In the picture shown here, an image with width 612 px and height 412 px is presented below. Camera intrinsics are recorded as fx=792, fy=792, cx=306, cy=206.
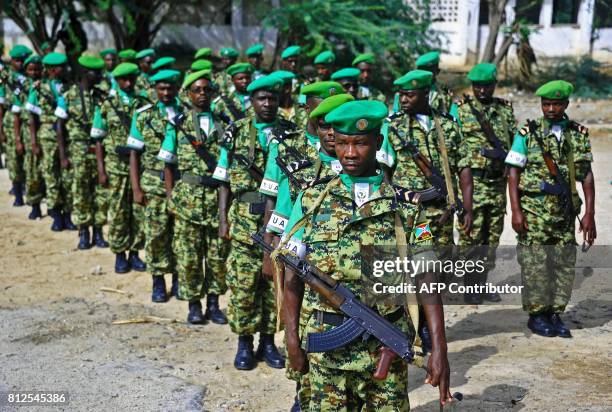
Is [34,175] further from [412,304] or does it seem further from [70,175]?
[412,304]

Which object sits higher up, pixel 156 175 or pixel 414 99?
pixel 414 99

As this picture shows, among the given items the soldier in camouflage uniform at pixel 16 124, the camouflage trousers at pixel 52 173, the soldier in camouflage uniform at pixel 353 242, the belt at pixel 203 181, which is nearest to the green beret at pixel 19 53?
the soldier in camouflage uniform at pixel 16 124

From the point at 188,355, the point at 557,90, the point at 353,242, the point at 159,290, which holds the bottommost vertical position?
the point at 159,290

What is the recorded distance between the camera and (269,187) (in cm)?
509

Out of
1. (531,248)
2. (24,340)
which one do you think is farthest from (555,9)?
(24,340)

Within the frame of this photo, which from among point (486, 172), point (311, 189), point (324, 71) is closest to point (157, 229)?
point (486, 172)

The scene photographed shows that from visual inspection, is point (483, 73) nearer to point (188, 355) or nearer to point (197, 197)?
point (197, 197)

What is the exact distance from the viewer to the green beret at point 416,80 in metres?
5.97

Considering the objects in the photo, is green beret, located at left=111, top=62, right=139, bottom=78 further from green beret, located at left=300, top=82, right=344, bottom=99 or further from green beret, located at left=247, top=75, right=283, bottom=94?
green beret, located at left=300, top=82, right=344, bottom=99

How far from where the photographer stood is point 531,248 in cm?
653

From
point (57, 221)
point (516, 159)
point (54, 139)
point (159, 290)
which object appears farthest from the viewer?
point (57, 221)

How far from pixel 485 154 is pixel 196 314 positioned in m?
3.06

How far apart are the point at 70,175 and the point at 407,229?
24.2 feet

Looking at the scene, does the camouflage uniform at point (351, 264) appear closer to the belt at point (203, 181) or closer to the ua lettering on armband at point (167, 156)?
the belt at point (203, 181)
